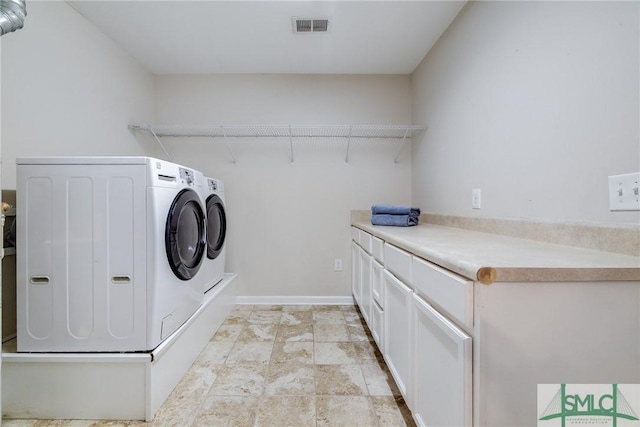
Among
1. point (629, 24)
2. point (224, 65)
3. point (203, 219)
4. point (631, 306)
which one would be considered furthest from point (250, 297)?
point (629, 24)

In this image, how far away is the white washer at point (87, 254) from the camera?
1.25 meters

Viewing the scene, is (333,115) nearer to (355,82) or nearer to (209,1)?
(355,82)

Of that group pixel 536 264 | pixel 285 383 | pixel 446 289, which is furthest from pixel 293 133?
pixel 536 264

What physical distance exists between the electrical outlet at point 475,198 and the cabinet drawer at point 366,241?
0.67 metres

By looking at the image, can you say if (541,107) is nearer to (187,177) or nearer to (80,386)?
(187,177)

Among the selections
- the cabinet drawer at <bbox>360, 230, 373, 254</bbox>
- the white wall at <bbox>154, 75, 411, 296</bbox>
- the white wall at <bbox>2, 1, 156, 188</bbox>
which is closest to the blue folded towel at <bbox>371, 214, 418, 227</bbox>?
the cabinet drawer at <bbox>360, 230, 373, 254</bbox>

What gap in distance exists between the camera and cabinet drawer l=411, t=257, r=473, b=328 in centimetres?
71

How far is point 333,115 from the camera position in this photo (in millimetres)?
2717

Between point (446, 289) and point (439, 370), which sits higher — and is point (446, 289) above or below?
above

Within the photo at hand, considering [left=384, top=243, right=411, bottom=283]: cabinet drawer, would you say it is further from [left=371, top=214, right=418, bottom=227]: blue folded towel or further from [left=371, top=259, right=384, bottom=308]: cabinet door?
[left=371, top=214, right=418, bottom=227]: blue folded towel

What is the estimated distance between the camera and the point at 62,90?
1.76 meters

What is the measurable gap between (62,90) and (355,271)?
2540 millimetres

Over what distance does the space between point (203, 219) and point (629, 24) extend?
2.17m

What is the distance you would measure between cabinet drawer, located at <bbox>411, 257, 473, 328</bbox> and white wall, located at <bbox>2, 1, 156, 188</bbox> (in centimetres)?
212
